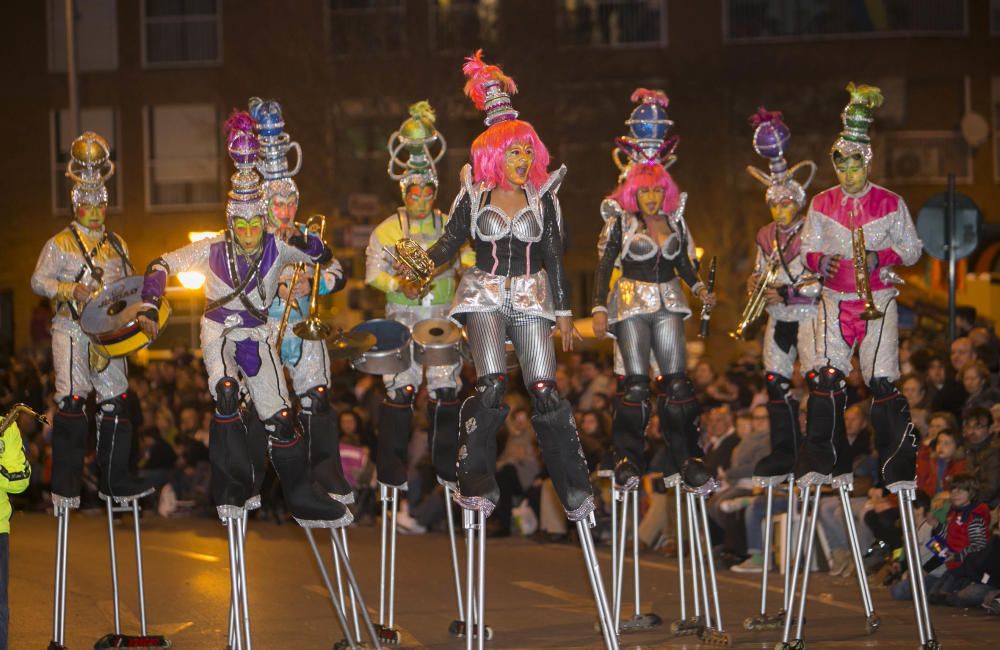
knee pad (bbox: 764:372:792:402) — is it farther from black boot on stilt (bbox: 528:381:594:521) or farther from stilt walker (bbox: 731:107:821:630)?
black boot on stilt (bbox: 528:381:594:521)

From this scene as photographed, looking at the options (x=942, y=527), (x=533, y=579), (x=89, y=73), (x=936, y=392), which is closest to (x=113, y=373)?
(x=533, y=579)

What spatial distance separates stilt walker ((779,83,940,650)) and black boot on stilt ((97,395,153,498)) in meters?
3.73

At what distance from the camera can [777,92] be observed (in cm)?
2491

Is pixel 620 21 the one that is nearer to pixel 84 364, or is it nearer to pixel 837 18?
pixel 837 18

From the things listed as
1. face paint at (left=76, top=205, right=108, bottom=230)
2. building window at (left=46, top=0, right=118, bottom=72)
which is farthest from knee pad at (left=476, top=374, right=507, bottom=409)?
building window at (left=46, top=0, right=118, bottom=72)

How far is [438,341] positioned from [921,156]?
18932 millimetres

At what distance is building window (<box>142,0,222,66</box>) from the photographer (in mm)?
27594

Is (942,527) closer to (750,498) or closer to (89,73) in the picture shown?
(750,498)

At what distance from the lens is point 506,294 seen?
7340mm

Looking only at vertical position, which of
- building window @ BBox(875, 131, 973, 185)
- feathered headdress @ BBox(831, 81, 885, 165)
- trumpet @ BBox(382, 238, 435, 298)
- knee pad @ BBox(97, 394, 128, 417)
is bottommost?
knee pad @ BBox(97, 394, 128, 417)

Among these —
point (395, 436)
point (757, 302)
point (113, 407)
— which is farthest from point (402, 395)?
point (757, 302)

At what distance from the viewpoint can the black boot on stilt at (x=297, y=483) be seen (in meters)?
7.72

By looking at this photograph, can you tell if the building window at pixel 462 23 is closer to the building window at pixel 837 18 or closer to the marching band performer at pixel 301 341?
the building window at pixel 837 18

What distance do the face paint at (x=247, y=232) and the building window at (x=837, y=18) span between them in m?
19.4
